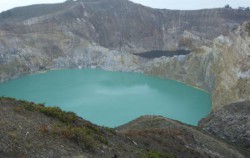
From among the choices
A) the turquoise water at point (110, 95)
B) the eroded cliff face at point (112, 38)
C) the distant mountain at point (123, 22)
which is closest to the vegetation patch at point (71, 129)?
the turquoise water at point (110, 95)

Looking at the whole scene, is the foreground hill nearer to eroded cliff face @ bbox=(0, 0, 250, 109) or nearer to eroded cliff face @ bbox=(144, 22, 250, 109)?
eroded cliff face @ bbox=(144, 22, 250, 109)

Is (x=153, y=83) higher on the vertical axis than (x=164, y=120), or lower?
lower

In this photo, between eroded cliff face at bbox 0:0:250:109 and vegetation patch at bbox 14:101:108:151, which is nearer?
vegetation patch at bbox 14:101:108:151

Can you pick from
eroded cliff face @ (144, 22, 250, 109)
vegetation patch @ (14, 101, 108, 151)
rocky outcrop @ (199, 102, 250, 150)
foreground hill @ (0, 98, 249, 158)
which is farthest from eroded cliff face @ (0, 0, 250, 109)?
vegetation patch @ (14, 101, 108, 151)

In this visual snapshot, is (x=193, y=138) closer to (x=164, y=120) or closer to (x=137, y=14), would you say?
(x=164, y=120)

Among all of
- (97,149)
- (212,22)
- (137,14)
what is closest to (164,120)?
(97,149)

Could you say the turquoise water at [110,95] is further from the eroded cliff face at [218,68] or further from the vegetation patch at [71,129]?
the vegetation patch at [71,129]
